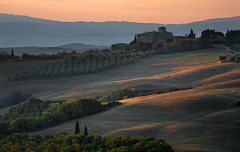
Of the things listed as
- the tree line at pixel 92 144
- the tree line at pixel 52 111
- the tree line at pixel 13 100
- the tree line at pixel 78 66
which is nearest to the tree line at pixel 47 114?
the tree line at pixel 52 111

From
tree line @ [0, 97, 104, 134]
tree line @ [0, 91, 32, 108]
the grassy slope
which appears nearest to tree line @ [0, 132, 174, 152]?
the grassy slope

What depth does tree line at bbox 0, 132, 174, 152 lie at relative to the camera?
13.5 metres

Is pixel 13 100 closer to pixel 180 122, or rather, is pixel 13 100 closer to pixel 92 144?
pixel 92 144

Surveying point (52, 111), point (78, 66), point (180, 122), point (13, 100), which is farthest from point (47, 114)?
point (78, 66)

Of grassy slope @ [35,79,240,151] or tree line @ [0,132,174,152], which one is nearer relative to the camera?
tree line @ [0,132,174,152]

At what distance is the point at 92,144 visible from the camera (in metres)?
15.6

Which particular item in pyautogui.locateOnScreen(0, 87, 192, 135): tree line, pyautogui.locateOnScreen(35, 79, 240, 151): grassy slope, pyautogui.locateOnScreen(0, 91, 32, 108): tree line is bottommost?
pyautogui.locateOnScreen(0, 91, 32, 108): tree line

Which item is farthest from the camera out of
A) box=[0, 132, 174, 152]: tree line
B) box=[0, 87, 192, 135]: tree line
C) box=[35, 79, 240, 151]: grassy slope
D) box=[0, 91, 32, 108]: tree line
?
box=[0, 91, 32, 108]: tree line

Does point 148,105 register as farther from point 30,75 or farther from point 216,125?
point 30,75

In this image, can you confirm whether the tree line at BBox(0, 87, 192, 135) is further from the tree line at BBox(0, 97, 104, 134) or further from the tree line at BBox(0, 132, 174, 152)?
the tree line at BBox(0, 132, 174, 152)

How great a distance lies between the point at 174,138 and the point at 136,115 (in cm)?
898

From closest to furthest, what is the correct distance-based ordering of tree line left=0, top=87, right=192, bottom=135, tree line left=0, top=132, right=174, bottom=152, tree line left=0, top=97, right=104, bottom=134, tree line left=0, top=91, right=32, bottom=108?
tree line left=0, top=132, right=174, bottom=152
tree line left=0, top=97, right=104, bottom=134
tree line left=0, top=87, right=192, bottom=135
tree line left=0, top=91, right=32, bottom=108

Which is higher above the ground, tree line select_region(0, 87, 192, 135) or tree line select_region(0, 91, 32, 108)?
tree line select_region(0, 87, 192, 135)

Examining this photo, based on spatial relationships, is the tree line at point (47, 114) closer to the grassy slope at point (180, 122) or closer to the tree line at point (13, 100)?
the grassy slope at point (180, 122)
